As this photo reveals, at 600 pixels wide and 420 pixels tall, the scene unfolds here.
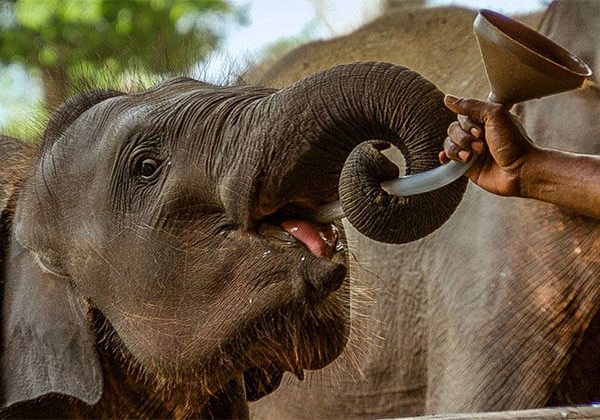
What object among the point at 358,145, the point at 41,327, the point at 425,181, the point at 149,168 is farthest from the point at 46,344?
the point at 425,181

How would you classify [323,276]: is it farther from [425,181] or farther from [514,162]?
[514,162]

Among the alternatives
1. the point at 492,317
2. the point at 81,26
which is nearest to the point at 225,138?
the point at 492,317

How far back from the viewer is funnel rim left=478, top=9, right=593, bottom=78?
2.92 meters

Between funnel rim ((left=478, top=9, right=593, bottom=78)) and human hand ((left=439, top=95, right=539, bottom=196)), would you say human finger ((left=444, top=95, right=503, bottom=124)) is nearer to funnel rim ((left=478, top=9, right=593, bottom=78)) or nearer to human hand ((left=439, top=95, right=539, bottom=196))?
human hand ((left=439, top=95, right=539, bottom=196))

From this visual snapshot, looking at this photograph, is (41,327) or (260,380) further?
(260,380)

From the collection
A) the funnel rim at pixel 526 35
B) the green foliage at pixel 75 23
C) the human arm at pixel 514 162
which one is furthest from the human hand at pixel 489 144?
the green foliage at pixel 75 23

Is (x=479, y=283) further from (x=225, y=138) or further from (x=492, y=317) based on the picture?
(x=225, y=138)

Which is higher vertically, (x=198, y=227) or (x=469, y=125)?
(x=469, y=125)

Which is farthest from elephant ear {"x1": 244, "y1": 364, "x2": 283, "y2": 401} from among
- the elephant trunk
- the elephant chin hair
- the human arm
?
the human arm

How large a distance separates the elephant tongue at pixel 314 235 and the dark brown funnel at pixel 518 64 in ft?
1.58

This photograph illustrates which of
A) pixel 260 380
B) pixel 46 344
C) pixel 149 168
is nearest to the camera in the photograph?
pixel 149 168

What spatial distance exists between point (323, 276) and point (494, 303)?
171 centimetres

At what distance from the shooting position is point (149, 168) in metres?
3.56

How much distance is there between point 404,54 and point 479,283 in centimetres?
156
